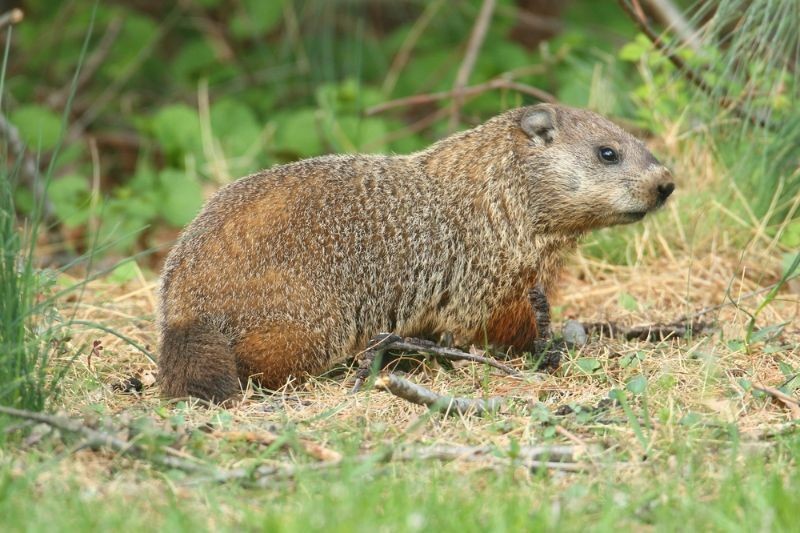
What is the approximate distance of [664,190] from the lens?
16.1 feet

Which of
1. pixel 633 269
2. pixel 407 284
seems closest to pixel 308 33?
pixel 633 269

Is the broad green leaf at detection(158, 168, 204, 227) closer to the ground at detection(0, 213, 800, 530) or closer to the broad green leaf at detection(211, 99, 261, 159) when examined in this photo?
the broad green leaf at detection(211, 99, 261, 159)

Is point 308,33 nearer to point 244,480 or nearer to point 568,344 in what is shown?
point 568,344

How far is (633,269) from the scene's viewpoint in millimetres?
6012

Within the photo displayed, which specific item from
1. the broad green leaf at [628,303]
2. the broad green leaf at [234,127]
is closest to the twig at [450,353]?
the broad green leaf at [628,303]

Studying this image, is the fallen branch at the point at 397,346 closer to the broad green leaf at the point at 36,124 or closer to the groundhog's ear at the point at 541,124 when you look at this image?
the groundhog's ear at the point at 541,124

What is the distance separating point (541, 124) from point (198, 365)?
6.47 feet

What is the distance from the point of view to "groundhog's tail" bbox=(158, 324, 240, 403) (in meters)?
4.22

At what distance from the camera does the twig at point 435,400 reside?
12.7ft

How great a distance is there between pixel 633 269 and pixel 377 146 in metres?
2.51

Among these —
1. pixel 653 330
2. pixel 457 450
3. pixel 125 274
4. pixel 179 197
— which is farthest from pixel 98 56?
pixel 457 450

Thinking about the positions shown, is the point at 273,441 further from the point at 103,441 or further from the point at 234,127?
the point at 234,127

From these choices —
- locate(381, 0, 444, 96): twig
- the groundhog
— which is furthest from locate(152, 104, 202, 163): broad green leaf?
the groundhog

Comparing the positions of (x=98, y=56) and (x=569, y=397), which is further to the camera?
(x=98, y=56)
